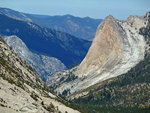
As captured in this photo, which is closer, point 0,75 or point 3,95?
point 3,95

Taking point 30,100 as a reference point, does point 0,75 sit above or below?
above

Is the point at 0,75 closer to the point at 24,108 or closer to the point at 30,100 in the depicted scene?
the point at 30,100

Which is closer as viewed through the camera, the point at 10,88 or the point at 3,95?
the point at 3,95

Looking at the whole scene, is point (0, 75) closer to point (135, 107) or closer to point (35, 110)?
point (35, 110)

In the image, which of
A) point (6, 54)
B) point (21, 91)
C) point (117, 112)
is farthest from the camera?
point (117, 112)

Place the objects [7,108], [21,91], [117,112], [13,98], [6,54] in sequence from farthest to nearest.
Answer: [117,112] < [6,54] < [21,91] < [13,98] < [7,108]

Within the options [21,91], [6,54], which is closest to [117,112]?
[6,54]

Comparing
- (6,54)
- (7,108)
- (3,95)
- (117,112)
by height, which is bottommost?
(7,108)

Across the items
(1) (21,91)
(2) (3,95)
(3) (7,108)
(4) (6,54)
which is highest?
(4) (6,54)

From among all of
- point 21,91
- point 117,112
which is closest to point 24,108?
point 21,91
